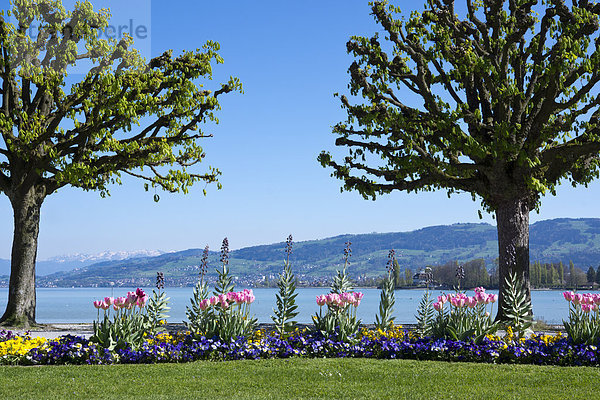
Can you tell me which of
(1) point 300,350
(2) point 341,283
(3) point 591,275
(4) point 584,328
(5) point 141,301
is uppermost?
(2) point 341,283

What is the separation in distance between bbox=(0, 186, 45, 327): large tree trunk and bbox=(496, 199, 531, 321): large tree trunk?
14796 mm

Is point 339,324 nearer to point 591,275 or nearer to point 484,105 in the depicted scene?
point 484,105

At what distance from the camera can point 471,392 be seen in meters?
8.55

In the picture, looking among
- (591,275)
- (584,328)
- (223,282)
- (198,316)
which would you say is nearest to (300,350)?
(223,282)

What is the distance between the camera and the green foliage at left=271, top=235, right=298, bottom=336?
A: 1287 centimetres

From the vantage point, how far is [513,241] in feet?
58.6

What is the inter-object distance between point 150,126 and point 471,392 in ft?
48.3

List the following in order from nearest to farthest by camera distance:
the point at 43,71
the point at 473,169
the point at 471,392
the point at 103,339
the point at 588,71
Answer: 1. the point at 471,392
2. the point at 103,339
3. the point at 588,71
4. the point at 473,169
5. the point at 43,71

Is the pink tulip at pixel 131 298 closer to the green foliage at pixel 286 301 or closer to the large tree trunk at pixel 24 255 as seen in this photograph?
the green foliage at pixel 286 301

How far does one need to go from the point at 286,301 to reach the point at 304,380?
151 inches

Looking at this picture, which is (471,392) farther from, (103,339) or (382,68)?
(382,68)

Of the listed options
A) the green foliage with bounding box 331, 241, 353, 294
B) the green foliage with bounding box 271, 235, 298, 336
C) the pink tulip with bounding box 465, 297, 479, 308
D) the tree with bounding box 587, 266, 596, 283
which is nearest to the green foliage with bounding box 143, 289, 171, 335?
the green foliage with bounding box 271, 235, 298, 336

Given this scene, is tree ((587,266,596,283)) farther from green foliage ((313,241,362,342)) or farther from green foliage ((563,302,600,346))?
green foliage ((313,241,362,342))

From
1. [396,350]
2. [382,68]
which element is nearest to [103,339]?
[396,350]
